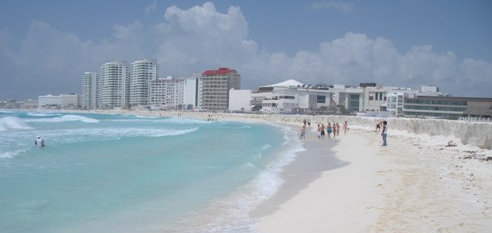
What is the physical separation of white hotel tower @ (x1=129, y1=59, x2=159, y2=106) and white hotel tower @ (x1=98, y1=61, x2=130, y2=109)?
560 cm

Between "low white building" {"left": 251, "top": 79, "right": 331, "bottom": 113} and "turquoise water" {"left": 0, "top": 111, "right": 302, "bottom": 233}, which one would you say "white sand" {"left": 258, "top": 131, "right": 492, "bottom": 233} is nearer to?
"turquoise water" {"left": 0, "top": 111, "right": 302, "bottom": 233}

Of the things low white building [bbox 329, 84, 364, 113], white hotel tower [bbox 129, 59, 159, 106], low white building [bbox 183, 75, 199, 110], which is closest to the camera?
low white building [bbox 329, 84, 364, 113]

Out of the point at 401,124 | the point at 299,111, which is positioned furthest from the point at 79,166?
the point at 299,111

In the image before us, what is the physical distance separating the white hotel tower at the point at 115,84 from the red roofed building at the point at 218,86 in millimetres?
55452

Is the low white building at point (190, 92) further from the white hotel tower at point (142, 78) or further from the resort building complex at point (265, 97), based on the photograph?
the white hotel tower at point (142, 78)

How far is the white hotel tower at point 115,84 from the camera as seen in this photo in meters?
191

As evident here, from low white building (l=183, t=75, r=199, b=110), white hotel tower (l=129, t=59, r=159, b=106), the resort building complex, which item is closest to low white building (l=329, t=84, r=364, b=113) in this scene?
the resort building complex

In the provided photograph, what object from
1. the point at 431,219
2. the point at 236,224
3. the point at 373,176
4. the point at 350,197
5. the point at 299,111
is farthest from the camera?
the point at 299,111

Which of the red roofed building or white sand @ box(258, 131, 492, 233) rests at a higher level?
the red roofed building

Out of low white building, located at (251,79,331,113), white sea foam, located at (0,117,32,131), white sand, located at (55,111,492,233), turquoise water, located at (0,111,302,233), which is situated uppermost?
low white building, located at (251,79,331,113)

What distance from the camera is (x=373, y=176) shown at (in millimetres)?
12594

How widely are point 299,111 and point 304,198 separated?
95409 mm

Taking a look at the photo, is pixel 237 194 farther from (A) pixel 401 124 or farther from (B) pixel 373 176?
(A) pixel 401 124

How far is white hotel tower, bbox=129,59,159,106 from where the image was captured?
599 ft
